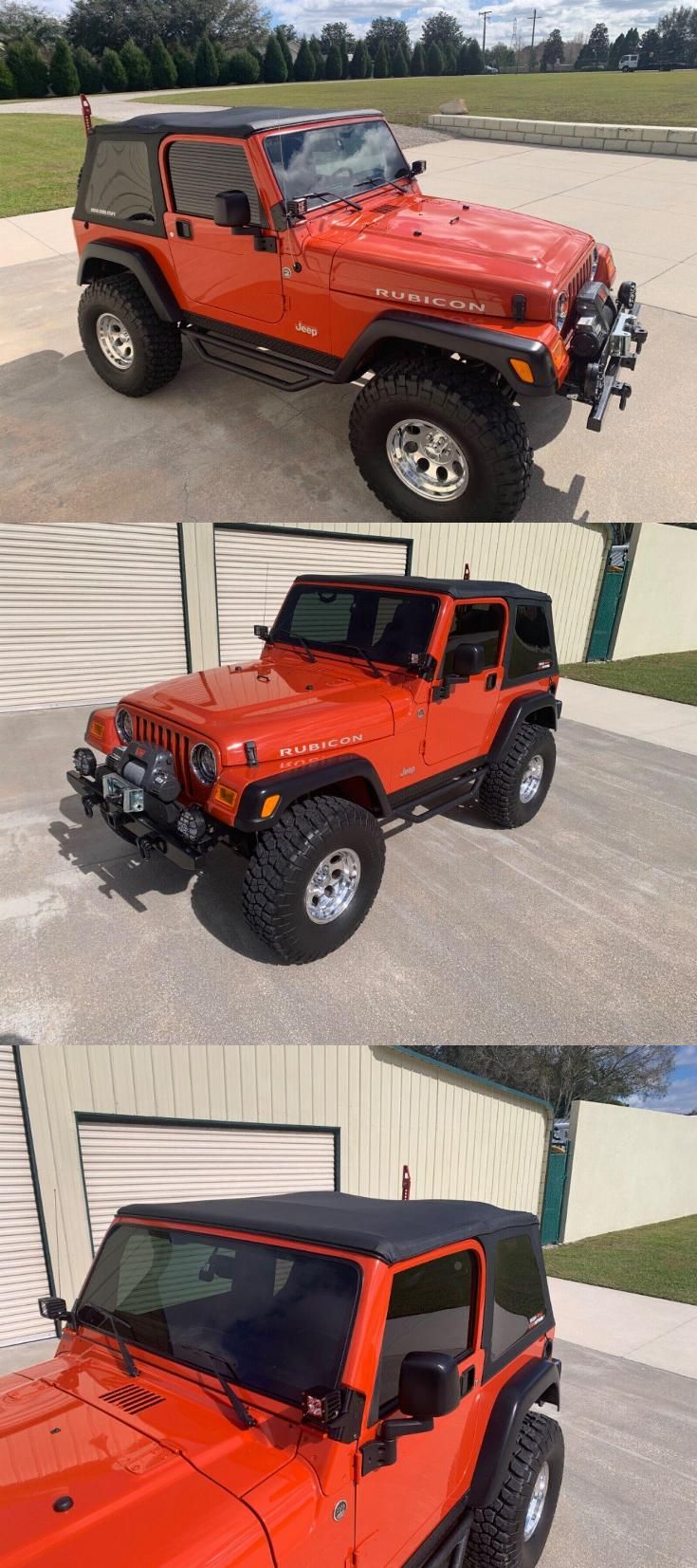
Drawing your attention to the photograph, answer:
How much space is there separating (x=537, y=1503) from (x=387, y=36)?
4151 cm

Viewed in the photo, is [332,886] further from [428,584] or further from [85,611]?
[85,611]

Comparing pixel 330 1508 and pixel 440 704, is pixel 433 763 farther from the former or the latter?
pixel 330 1508

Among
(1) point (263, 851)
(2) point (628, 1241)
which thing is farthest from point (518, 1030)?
(2) point (628, 1241)

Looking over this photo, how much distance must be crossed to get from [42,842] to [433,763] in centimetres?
267

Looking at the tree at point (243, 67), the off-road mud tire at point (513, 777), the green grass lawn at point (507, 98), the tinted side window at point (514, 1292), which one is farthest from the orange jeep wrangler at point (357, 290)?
the tree at point (243, 67)

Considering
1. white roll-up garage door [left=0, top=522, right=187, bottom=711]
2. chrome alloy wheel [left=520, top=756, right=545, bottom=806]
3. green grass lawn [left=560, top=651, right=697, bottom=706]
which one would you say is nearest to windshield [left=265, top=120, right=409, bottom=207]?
chrome alloy wheel [left=520, top=756, right=545, bottom=806]

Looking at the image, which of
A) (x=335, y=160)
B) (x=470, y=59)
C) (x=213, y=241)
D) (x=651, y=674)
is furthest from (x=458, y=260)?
(x=470, y=59)

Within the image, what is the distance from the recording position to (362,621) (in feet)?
18.6

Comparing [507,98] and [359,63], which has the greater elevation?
[359,63]

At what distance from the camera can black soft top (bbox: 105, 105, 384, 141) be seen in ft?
18.4

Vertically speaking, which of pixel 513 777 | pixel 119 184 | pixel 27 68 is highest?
pixel 27 68

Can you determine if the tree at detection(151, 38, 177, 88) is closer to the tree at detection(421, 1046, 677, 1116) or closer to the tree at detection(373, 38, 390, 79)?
the tree at detection(373, 38, 390, 79)

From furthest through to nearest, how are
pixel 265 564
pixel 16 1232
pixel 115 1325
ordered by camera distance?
pixel 265 564
pixel 16 1232
pixel 115 1325

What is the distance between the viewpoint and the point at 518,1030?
469cm
